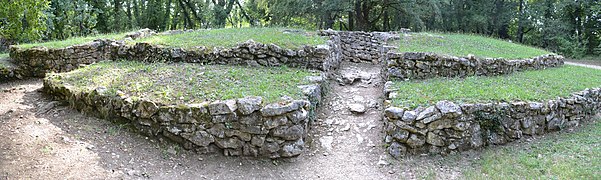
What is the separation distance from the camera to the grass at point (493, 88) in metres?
7.18

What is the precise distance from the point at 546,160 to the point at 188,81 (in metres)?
6.87

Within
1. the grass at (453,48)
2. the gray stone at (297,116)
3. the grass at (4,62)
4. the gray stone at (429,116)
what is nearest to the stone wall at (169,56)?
the grass at (4,62)

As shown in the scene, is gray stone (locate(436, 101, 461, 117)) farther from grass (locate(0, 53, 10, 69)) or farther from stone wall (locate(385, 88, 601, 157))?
grass (locate(0, 53, 10, 69))

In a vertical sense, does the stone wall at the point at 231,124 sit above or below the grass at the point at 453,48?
below

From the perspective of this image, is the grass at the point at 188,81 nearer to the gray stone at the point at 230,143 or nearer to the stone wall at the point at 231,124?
the stone wall at the point at 231,124

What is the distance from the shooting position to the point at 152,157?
20.2 ft

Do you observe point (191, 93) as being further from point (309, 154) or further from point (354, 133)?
point (354, 133)

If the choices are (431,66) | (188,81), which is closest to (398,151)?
(431,66)

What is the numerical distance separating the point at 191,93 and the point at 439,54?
6.73m

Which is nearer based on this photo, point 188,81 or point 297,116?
point 297,116

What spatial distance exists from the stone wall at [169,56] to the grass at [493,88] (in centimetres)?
251

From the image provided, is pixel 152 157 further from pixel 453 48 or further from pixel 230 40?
pixel 453 48

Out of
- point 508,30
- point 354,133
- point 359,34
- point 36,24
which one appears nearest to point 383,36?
point 359,34

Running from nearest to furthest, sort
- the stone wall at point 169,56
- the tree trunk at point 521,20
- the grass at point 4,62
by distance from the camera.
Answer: the stone wall at point 169,56 → the grass at point 4,62 → the tree trunk at point 521,20
